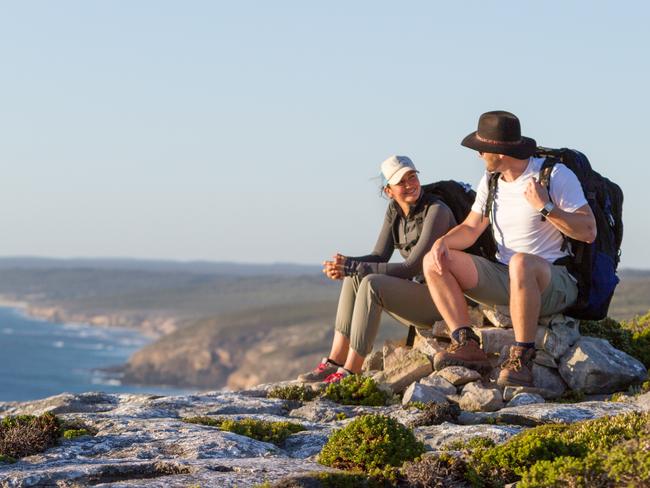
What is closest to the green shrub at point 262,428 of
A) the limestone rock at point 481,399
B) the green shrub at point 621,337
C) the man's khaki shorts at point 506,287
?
the limestone rock at point 481,399

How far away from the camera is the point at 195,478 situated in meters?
7.72

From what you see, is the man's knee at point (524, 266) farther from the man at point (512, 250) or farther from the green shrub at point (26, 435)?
the green shrub at point (26, 435)

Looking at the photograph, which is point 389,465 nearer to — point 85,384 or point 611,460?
point 611,460

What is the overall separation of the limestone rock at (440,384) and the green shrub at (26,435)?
422cm

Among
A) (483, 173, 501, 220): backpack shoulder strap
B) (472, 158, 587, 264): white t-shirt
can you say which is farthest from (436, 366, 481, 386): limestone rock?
(483, 173, 501, 220): backpack shoulder strap

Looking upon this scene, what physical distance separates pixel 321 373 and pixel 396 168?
2.53 meters

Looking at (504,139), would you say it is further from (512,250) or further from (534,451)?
(534,451)

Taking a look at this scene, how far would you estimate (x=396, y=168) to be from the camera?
40.3 feet

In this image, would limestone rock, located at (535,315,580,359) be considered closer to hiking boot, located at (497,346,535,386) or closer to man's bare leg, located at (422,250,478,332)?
hiking boot, located at (497,346,535,386)

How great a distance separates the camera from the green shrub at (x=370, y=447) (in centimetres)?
818

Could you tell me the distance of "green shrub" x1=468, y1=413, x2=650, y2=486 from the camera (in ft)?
25.6

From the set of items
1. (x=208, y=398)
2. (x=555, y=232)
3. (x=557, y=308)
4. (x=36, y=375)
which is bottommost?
(x=36, y=375)

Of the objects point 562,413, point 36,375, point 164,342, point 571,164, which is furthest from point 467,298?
point 164,342

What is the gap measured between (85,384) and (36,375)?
15979 millimetres
